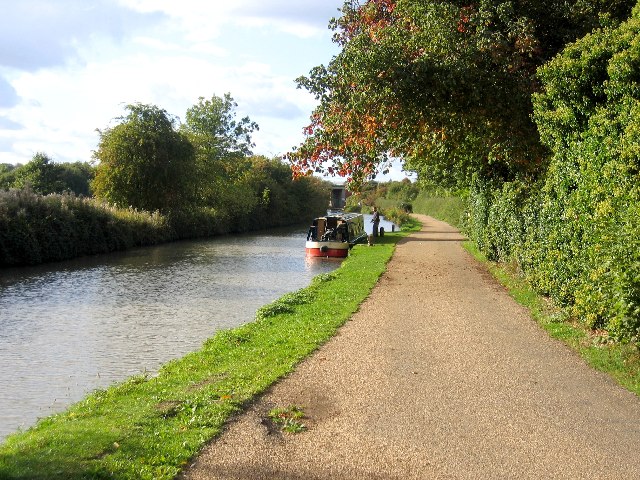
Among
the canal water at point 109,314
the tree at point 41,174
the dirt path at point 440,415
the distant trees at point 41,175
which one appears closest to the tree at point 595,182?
the dirt path at point 440,415

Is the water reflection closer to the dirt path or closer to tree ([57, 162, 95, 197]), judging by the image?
the dirt path

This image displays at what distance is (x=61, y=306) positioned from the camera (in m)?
17.2

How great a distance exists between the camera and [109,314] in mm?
15992

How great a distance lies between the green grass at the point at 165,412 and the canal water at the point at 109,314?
1.06m

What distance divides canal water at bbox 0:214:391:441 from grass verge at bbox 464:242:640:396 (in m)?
5.99

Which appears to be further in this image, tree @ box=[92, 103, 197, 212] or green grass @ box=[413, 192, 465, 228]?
green grass @ box=[413, 192, 465, 228]

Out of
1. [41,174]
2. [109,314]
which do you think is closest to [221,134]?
[41,174]

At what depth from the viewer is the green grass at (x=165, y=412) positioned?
543 centimetres

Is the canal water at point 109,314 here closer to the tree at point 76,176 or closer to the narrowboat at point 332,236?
the narrowboat at point 332,236

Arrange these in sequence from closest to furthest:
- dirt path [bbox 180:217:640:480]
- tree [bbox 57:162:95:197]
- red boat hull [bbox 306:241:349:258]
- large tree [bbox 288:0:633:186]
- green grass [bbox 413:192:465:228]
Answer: dirt path [bbox 180:217:640:480]
large tree [bbox 288:0:633:186]
red boat hull [bbox 306:241:349:258]
green grass [bbox 413:192:465:228]
tree [bbox 57:162:95:197]

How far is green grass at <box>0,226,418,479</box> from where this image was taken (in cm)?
543

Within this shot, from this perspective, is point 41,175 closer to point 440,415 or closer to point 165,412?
point 165,412

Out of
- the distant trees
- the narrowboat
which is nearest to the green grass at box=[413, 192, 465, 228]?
the narrowboat

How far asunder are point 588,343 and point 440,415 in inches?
164
